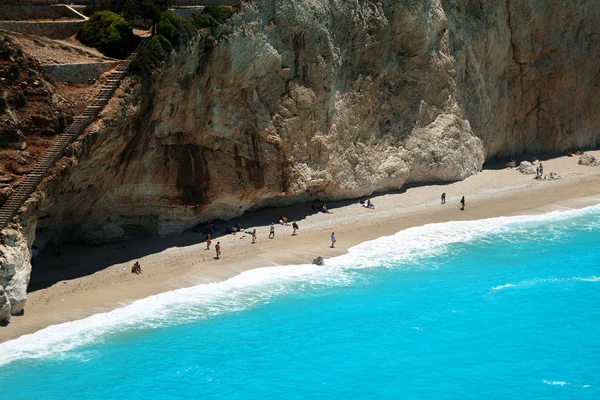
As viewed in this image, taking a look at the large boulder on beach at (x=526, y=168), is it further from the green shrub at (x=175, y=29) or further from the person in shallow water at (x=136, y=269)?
the person in shallow water at (x=136, y=269)

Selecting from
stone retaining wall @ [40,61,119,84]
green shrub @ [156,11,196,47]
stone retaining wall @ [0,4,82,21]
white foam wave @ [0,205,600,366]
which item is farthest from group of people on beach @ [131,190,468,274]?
stone retaining wall @ [0,4,82,21]

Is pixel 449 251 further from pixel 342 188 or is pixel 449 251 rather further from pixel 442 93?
Result: pixel 442 93

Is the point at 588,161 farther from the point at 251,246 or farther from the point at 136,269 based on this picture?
the point at 136,269

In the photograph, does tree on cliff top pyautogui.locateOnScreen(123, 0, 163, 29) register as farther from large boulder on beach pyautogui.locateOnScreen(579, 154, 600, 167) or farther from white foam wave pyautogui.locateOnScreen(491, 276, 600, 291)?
large boulder on beach pyautogui.locateOnScreen(579, 154, 600, 167)

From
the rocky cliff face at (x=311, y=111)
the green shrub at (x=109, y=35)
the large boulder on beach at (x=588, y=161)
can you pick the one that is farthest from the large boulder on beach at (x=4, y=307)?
the large boulder on beach at (x=588, y=161)

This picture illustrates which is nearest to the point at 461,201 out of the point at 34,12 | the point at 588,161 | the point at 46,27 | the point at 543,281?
the point at 543,281

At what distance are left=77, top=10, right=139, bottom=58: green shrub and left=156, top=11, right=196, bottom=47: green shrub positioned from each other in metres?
1.96

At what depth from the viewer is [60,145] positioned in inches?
1414

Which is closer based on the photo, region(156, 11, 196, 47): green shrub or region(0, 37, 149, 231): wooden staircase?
region(0, 37, 149, 231): wooden staircase

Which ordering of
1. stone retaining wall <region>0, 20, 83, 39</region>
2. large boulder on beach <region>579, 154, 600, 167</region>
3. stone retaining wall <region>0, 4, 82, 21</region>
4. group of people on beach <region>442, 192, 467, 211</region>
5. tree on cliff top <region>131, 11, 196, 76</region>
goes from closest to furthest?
tree on cliff top <region>131, 11, 196, 76</region>
stone retaining wall <region>0, 20, 83, 39</region>
stone retaining wall <region>0, 4, 82, 21</region>
group of people on beach <region>442, 192, 467, 211</region>
large boulder on beach <region>579, 154, 600, 167</region>

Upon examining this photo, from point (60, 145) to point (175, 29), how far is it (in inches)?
353

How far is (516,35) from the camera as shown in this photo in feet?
208

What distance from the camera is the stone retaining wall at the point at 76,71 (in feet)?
123

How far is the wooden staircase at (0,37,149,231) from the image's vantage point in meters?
33.9
